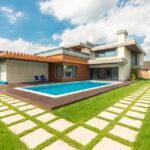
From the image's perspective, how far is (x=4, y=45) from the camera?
1075 inches

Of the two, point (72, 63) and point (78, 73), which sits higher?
point (72, 63)

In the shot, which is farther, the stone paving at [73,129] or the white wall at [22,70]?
the white wall at [22,70]

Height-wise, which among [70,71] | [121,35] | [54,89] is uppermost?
[121,35]

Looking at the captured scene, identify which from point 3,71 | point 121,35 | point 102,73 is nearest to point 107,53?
point 121,35

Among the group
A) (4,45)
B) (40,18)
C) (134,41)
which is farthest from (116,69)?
(4,45)

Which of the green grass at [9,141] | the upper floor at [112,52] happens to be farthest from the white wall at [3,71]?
the green grass at [9,141]

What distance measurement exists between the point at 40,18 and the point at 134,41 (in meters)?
13.8

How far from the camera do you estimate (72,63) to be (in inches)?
693

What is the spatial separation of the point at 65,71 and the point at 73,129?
13.8m

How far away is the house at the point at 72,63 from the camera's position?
13812mm

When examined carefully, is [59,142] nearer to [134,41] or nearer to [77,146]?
[77,146]

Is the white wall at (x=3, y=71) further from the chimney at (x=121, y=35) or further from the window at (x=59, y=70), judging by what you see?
the chimney at (x=121, y=35)

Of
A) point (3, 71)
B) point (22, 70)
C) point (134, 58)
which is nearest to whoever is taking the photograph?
point (3, 71)

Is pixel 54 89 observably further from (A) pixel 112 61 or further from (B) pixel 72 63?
(A) pixel 112 61
